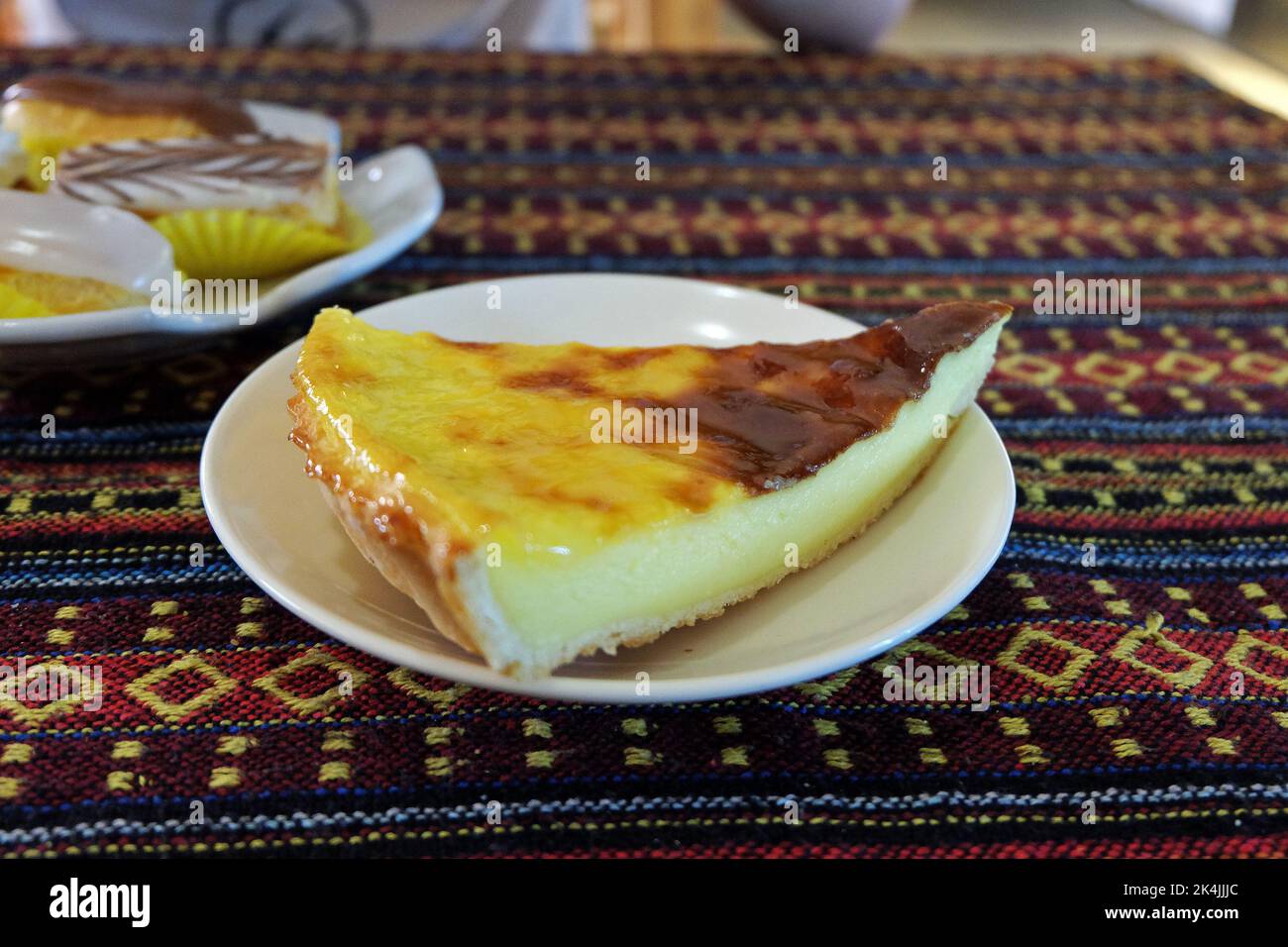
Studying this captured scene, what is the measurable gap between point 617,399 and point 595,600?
26 centimetres

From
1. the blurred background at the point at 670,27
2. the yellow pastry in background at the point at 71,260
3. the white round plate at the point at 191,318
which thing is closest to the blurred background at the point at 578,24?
the blurred background at the point at 670,27

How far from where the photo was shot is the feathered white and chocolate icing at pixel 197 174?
4.68ft

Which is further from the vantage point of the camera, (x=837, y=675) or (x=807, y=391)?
(x=807, y=391)

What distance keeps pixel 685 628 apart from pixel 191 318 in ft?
2.19

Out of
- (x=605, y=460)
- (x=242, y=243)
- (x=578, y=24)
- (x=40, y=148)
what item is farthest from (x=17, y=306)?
(x=578, y=24)

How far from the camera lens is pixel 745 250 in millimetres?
1827

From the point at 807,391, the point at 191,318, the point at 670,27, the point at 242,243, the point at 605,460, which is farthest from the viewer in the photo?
the point at 670,27

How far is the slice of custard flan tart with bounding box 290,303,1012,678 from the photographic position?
0.86 metres

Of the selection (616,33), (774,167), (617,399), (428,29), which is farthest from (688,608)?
(616,33)

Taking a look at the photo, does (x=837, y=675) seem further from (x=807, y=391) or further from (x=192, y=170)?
(x=192, y=170)

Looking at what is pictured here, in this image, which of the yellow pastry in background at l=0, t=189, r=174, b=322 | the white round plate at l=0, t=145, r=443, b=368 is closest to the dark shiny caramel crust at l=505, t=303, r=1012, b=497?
the white round plate at l=0, t=145, r=443, b=368

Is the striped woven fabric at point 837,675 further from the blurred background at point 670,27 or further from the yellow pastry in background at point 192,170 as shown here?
the blurred background at point 670,27

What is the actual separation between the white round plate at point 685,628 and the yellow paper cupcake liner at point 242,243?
256 millimetres

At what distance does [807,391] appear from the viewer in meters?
1.14
